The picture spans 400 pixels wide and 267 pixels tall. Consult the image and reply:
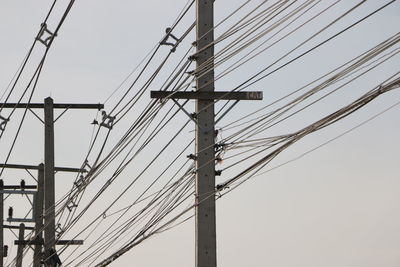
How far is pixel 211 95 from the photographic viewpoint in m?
17.9

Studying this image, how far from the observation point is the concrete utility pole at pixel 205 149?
Answer: 16984 millimetres

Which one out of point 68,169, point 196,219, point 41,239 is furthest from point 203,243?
point 68,169

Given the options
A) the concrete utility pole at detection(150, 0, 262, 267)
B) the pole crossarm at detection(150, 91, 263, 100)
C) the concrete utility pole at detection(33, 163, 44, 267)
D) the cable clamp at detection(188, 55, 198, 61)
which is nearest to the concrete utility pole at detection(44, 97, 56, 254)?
the concrete utility pole at detection(33, 163, 44, 267)

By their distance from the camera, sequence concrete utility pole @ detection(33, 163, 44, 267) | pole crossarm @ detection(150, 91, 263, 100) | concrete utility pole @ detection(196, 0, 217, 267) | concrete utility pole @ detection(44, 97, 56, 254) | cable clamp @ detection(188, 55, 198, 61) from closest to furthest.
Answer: concrete utility pole @ detection(196, 0, 217, 267)
pole crossarm @ detection(150, 91, 263, 100)
cable clamp @ detection(188, 55, 198, 61)
concrete utility pole @ detection(44, 97, 56, 254)
concrete utility pole @ detection(33, 163, 44, 267)

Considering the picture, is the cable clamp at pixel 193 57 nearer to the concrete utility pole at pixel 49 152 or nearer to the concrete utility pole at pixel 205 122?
the concrete utility pole at pixel 205 122

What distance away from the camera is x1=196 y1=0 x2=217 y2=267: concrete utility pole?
1698 centimetres

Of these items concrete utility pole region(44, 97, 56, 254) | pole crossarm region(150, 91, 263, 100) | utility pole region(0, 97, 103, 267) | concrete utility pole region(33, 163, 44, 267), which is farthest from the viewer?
concrete utility pole region(33, 163, 44, 267)

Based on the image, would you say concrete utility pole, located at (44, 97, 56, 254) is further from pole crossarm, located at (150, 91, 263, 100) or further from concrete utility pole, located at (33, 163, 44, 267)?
pole crossarm, located at (150, 91, 263, 100)

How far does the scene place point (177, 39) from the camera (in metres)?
18.7

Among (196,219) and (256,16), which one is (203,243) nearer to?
(196,219)

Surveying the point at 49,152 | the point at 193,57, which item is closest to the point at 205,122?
the point at 193,57

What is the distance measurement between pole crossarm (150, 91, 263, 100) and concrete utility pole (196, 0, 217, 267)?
86 millimetres

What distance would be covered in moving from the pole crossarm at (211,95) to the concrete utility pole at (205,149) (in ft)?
0.28

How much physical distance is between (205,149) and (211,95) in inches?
36.1
